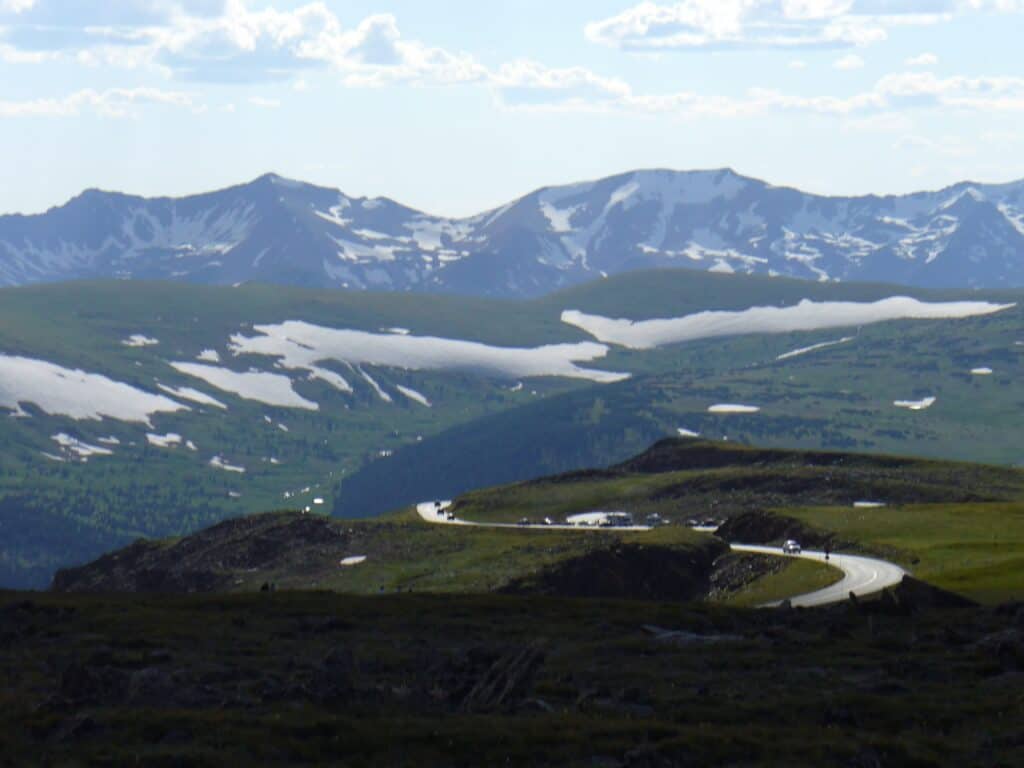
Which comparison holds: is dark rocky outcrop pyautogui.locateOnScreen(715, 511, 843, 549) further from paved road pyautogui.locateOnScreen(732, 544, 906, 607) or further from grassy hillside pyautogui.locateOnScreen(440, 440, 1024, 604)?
paved road pyautogui.locateOnScreen(732, 544, 906, 607)

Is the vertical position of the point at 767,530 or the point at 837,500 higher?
the point at 767,530

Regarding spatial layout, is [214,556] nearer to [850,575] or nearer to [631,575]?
[631,575]

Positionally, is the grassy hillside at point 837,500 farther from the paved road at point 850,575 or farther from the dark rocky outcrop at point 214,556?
the dark rocky outcrop at point 214,556

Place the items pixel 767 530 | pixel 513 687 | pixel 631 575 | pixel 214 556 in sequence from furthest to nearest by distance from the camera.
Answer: pixel 214 556
pixel 767 530
pixel 631 575
pixel 513 687

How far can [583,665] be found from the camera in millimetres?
52094

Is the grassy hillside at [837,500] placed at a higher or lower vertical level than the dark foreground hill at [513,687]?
lower

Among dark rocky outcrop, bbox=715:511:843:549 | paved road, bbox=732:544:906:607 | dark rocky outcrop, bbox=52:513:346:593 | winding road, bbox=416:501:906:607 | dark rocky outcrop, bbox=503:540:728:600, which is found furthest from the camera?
dark rocky outcrop, bbox=52:513:346:593

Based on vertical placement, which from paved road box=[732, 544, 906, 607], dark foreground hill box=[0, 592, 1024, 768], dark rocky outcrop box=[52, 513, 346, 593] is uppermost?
dark foreground hill box=[0, 592, 1024, 768]

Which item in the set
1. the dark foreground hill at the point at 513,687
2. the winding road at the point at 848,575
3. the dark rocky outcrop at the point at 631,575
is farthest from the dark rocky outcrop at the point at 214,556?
the dark foreground hill at the point at 513,687

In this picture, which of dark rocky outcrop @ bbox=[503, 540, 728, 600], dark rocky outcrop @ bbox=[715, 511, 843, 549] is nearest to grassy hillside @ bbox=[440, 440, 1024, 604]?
dark rocky outcrop @ bbox=[715, 511, 843, 549]

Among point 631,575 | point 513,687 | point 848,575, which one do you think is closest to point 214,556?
point 631,575

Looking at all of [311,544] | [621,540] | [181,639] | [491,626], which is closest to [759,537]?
[621,540]

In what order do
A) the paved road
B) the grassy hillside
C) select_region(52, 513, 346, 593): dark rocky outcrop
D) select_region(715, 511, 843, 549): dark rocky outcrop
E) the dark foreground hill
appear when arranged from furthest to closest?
1. select_region(52, 513, 346, 593): dark rocky outcrop
2. select_region(715, 511, 843, 549): dark rocky outcrop
3. the grassy hillside
4. the paved road
5. the dark foreground hill

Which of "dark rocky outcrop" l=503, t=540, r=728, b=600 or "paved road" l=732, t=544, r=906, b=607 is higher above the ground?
"paved road" l=732, t=544, r=906, b=607
